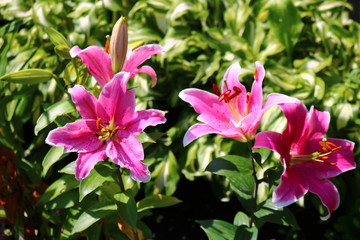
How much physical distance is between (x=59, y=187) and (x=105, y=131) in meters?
0.43

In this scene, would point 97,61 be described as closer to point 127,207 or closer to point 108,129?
point 108,129

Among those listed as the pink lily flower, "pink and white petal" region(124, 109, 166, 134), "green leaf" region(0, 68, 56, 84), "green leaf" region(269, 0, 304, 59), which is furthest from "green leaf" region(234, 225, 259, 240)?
"green leaf" region(269, 0, 304, 59)

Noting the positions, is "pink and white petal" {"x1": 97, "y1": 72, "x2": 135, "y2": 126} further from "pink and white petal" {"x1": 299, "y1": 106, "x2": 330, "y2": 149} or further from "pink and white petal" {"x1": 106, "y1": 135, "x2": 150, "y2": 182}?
"pink and white petal" {"x1": 299, "y1": 106, "x2": 330, "y2": 149}

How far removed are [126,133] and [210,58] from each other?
Answer: 1069 millimetres

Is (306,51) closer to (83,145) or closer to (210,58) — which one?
(210,58)

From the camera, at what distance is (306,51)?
2.27 m

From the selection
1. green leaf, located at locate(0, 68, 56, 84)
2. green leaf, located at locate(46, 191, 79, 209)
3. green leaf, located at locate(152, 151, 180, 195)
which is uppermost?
green leaf, located at locate(0, 68, 56, 84)

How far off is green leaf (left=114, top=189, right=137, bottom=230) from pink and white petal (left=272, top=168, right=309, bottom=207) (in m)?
0.33

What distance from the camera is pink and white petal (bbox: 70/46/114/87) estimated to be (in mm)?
1105

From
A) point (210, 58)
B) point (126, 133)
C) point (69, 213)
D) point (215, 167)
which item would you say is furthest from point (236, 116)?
point (210, 58)

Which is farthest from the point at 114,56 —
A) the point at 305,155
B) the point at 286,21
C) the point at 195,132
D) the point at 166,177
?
the point at 286,21

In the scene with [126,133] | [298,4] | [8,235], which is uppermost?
[126,133]

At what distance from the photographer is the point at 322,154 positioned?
3.56 ft

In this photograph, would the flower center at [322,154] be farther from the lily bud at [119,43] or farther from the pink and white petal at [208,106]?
the lily bud at [119,43]
